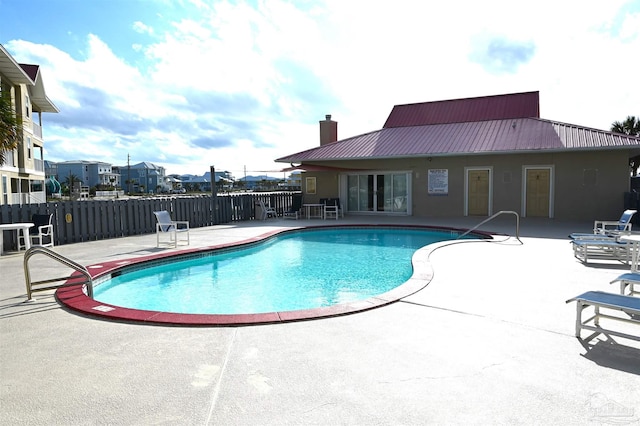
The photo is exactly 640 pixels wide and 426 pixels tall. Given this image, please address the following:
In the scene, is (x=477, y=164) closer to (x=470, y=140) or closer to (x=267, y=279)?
(x=470, y=140)

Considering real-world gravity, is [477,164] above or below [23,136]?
below

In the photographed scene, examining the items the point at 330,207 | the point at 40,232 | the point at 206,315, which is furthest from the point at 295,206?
the point at 206,315

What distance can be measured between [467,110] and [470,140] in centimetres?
396

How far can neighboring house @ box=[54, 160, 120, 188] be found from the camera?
76625mm

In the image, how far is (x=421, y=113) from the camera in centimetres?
1900

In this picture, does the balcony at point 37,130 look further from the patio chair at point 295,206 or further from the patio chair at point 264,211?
the patio chair at point 295,206

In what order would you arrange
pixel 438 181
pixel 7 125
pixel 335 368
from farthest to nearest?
pixel 438 181 → pixel 7 125 → pixel 335 368

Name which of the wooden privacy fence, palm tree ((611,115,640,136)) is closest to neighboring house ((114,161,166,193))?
the wooden privacy fence

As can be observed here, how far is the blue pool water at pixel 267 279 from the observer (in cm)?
559

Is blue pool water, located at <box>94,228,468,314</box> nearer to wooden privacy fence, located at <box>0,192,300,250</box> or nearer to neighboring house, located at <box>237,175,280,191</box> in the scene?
wooden privacy fence, located at <box>0,192,300,250</box>

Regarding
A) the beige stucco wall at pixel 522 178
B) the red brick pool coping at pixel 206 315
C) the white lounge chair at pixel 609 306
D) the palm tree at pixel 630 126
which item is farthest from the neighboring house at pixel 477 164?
the palm tree at pixel 630 126

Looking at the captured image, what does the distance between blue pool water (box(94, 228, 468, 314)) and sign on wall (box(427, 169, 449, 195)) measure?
5.15 m

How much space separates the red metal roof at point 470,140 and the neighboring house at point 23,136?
1500cm

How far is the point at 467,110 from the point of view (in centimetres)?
1784
